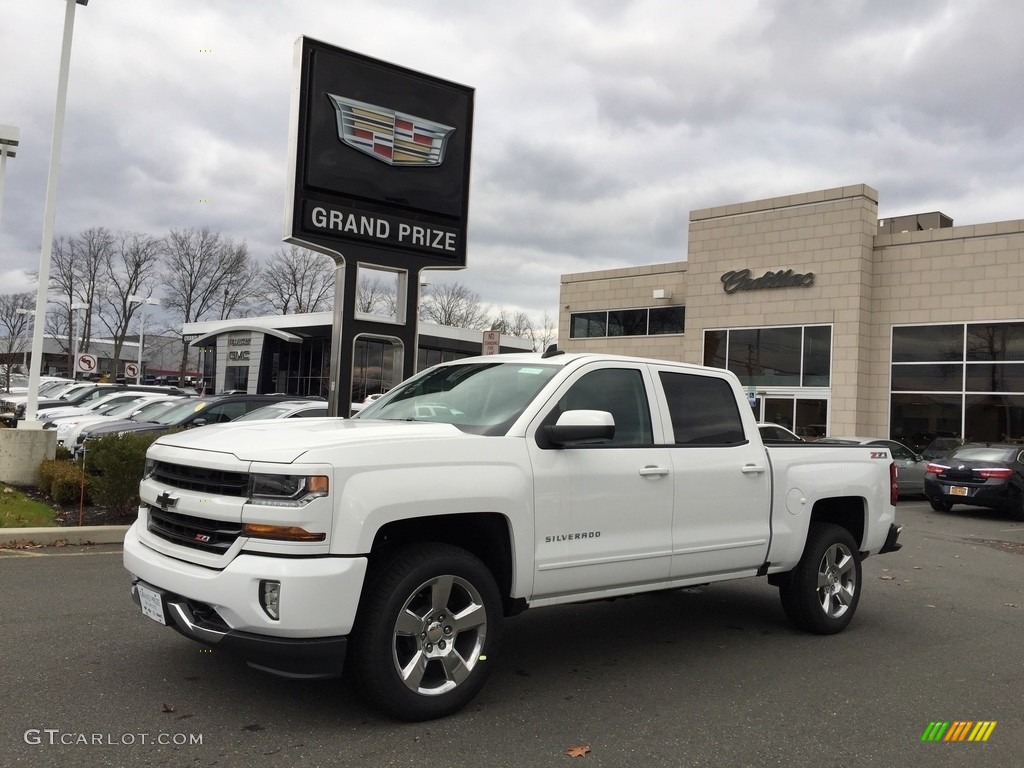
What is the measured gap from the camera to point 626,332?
3584 cm

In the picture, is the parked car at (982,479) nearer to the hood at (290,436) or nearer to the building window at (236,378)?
the hood at (290,436)

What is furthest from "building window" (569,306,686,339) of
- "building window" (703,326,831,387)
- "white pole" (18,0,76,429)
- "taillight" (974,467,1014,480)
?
"white pole" (18,0,76,429)

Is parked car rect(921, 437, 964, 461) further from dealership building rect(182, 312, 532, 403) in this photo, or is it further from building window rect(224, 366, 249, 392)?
building window rect(224, 366, 249, 392)

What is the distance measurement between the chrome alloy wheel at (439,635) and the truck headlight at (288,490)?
0.71 meters

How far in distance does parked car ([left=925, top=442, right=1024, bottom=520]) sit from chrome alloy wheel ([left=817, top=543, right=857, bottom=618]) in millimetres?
11194

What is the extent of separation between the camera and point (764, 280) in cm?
3000

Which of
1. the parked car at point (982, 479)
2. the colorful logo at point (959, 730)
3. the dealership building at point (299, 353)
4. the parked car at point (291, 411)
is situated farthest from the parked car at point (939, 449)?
the dealership building at point (299, 353)

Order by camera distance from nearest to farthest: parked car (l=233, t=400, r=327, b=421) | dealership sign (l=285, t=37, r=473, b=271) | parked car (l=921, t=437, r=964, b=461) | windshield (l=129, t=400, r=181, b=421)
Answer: dealership sign (l=285, t=37, r=473, b=271), parked car (l=233, t=400, r=327, b=421), windshield (l=129, t=400, r=181, b=421), parked car (l=921, t=437, r=964, b=461)

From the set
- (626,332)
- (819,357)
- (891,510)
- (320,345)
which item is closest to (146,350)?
(320,345)

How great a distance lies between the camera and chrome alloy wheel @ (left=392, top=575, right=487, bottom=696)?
4008 mm

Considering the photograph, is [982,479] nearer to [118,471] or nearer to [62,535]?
[118,471]

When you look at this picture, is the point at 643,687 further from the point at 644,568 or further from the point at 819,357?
the point at 819,357

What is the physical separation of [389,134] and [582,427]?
368 inches

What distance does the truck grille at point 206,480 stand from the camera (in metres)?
3.84
